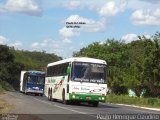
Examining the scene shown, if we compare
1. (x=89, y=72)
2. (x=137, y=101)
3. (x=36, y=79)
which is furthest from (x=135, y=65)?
(x=89, y=72)

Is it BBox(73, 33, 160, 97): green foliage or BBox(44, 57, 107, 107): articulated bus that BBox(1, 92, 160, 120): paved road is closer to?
BBox(44, 57, 107, 107): articulated bus

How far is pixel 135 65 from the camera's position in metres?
58.9

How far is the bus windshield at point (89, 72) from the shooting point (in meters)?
35.3

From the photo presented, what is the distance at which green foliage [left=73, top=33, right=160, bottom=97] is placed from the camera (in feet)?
180

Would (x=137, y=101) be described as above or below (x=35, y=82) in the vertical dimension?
below

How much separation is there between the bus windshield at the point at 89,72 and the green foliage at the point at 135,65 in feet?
62.1

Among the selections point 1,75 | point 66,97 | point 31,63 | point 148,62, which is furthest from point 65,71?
point 31,63

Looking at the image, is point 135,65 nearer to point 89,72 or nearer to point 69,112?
point 89,72

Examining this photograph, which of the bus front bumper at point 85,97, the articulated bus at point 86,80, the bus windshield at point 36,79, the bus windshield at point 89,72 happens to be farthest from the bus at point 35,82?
the bus windshield at point 89,72

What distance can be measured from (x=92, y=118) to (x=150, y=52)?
110 feet

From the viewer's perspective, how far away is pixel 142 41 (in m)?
57.8

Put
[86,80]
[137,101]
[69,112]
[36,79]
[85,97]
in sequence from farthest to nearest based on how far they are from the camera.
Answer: [36,79]
[137,101]
[85,97]
[86,80]
[69,112]

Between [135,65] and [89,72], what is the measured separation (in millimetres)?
24204

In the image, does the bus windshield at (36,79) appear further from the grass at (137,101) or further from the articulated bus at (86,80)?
the articulated bus at (86,80)
